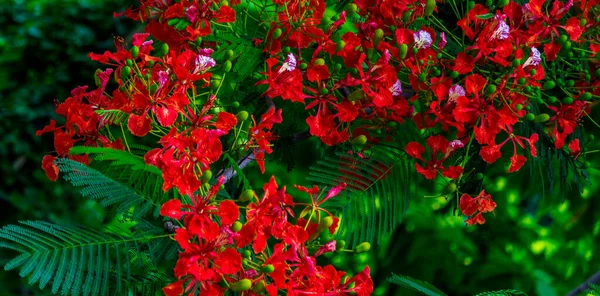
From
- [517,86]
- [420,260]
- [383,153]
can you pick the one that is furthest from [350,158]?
[420,260]

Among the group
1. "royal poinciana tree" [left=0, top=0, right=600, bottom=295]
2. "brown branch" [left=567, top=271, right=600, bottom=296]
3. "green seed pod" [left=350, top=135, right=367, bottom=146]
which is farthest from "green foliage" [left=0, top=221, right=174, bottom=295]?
"brown branch" [left=567, top=271, right=600, bottom=296]

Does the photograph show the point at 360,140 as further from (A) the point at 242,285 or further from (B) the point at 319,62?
(A) the point at 242,285

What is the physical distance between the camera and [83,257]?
3.01ft

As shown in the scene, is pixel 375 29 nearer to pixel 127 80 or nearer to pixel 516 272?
pixel 127 80

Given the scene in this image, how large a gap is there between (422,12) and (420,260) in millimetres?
1125

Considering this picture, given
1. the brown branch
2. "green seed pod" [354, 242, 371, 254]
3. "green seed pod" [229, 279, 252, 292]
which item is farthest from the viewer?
the brown branch

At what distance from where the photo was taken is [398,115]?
4.04ft

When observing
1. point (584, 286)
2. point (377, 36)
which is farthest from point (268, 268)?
point (584, 286)

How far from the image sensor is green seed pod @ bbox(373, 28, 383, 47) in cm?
116

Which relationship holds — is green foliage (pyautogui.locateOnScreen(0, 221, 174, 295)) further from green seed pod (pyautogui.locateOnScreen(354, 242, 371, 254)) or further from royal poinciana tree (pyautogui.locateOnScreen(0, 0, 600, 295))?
green seed pod (pyautogui.locateOnScreen(354, 242, 371, 254))

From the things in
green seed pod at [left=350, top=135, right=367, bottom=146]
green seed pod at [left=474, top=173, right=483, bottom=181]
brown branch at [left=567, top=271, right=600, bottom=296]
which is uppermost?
green seed pod at [left=350, top=135, right=367, bottom=146]

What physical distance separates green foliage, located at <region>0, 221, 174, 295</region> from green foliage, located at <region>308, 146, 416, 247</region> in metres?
0.30

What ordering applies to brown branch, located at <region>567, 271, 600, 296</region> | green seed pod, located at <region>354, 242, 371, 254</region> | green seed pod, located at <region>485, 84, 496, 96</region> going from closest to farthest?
green seed pod, located at <region>354, 242, 371, 254</region> < green seed pod, located at <region>485, 84, 496, 96</region> < brown branch, located at <region>567, 271, 600, 296</region>

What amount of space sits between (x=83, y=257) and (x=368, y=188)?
48cm
